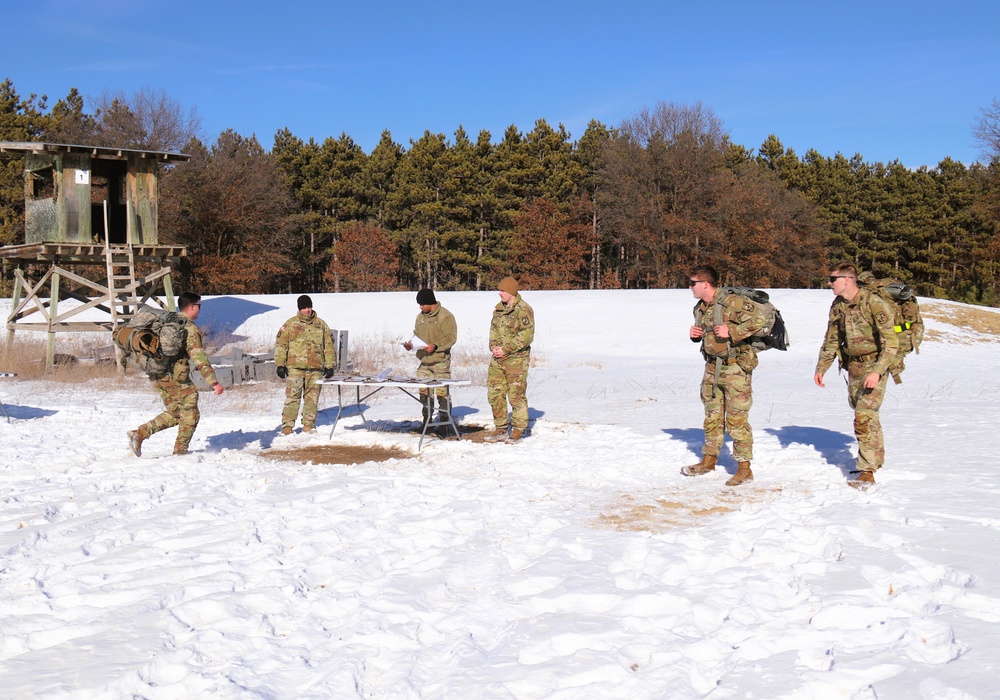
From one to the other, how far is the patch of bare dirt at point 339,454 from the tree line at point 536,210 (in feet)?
127

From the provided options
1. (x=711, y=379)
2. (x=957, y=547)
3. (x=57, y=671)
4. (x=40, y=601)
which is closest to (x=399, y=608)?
(x=57, y=671)

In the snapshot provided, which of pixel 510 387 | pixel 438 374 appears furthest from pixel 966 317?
pixel 438 374

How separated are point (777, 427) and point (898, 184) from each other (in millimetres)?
62872

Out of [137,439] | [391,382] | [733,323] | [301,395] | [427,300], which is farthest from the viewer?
[301,395]

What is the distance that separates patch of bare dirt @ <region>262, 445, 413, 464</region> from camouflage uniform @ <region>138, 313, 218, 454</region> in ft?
3.56

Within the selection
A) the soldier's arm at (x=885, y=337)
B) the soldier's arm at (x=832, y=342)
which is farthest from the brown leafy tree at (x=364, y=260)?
the soldier's arm at (x=885, y=337)

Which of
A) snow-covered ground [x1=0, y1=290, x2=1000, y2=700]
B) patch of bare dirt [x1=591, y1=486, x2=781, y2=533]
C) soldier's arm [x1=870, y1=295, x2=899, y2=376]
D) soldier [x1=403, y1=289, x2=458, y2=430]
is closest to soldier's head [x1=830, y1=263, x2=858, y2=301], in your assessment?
soldier's arm [x1=870, y1=295, x2=899, y2=376]

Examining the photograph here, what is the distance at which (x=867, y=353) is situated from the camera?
7.68 metres

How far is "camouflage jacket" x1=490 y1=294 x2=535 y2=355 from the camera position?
10.6 m

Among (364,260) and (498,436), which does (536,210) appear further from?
(498,436)

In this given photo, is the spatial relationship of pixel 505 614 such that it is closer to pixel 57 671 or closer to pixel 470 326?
pixel 57 671

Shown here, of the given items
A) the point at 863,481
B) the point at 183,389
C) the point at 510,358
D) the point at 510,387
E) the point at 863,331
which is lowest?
the point at 863,481

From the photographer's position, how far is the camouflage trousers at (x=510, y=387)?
35.1ft

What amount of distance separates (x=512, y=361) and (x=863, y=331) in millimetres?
4464
